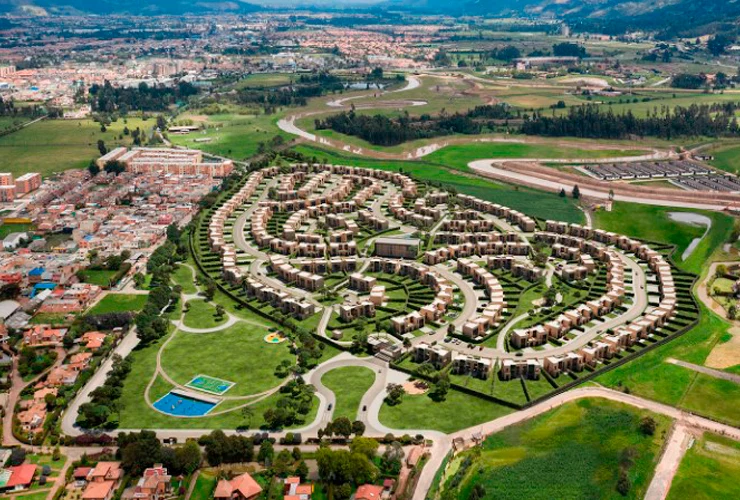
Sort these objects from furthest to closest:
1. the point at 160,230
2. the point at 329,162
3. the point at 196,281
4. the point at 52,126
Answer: the point at 52,126, the point at 329,162, the point at 160,230, the point at 196,281

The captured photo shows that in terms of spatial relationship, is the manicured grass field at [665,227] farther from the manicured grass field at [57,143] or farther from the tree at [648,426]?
the manicured grass field at [57,143]

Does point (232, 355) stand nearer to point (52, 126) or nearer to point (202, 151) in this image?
point (202, 151)

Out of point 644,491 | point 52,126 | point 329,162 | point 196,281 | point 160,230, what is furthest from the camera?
point 52,126

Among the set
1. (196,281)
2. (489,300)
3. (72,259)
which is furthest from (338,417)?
(72,259)

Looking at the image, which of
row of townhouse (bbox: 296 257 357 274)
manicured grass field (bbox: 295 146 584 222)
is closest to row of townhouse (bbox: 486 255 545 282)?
row of townhouse (bbox: 296 257 357 274)

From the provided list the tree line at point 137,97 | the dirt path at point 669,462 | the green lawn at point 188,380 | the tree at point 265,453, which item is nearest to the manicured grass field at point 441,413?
the green lawn at point 188,380
